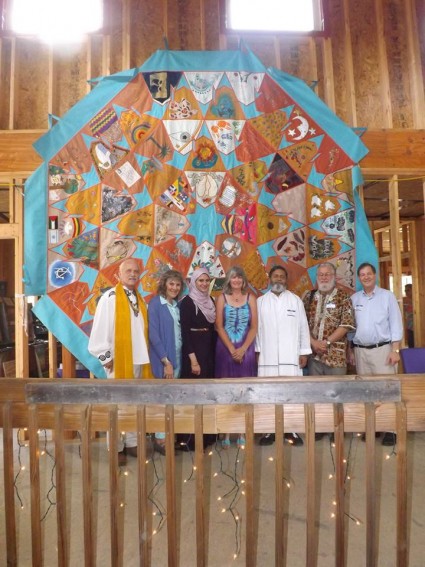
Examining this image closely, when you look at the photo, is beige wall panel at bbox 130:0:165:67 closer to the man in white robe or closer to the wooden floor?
the man in white robe

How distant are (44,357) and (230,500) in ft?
15.1

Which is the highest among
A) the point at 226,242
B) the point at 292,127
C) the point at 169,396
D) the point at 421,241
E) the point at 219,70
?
the point at 219,70

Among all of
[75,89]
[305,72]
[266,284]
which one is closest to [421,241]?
[305,72]

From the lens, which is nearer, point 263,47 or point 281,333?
point 281,333

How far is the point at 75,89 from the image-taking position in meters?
4.43

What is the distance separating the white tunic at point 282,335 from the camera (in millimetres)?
3537

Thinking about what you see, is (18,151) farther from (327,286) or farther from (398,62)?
(398,62)

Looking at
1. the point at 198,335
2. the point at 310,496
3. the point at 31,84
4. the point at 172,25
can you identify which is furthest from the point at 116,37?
the point at 310,496

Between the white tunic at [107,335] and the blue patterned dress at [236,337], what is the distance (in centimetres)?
69

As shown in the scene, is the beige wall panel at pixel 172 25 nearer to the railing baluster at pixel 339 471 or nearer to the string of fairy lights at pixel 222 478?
the string of fairy lights at pixel 222 478

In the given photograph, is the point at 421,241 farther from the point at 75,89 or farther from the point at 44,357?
the point at 44,357

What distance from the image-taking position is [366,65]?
4.68 metres

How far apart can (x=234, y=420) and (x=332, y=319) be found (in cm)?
225

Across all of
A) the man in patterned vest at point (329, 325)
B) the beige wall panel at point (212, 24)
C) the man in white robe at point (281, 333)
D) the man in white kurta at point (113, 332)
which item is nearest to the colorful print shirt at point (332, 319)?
the man in patterned vest at point (329, 325)
